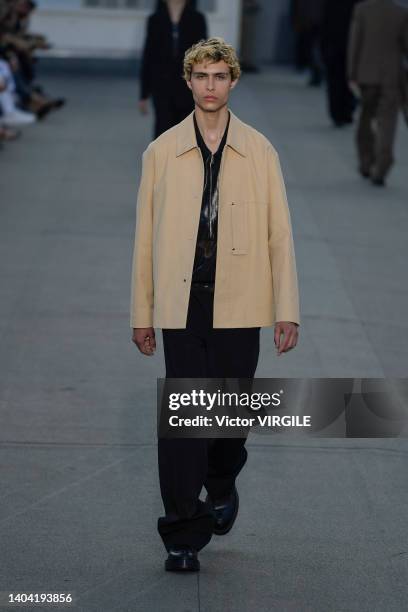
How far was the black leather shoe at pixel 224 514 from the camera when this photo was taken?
5.49m

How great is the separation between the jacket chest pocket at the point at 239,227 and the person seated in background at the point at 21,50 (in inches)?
569

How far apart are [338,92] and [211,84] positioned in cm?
1523

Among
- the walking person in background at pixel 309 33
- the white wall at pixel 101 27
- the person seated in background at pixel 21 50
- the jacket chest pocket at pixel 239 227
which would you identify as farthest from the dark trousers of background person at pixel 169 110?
the white wall at pixel 101 27

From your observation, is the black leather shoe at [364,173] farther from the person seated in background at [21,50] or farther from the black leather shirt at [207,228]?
the black leather shirt at [207,228]

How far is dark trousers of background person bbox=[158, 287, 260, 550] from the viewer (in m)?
5.08

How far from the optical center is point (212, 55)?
16.1ft

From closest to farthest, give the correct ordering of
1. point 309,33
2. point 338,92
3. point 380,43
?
point 380,43 → point 338,92 → point 309,33

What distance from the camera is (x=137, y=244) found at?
5.16 meters

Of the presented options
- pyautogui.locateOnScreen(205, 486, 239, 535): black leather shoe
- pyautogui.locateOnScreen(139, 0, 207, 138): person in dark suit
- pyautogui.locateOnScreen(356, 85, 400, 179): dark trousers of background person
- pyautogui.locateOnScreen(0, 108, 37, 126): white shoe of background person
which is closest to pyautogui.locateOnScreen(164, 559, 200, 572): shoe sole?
pyautogui.locateOnScreen(205, 486, 239, 535): black leather shoe

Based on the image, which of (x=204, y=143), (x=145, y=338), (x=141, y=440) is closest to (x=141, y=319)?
(x=145, y=338)

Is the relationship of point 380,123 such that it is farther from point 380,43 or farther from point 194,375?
point 194,375

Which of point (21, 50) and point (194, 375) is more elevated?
point (194, 375)

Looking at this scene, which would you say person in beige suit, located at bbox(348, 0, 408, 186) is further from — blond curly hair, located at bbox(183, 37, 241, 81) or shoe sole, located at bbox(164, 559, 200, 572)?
shoe sole, located at bbox(164, 559, 200, 572)

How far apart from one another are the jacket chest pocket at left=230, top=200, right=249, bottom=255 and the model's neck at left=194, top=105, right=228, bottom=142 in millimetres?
248
